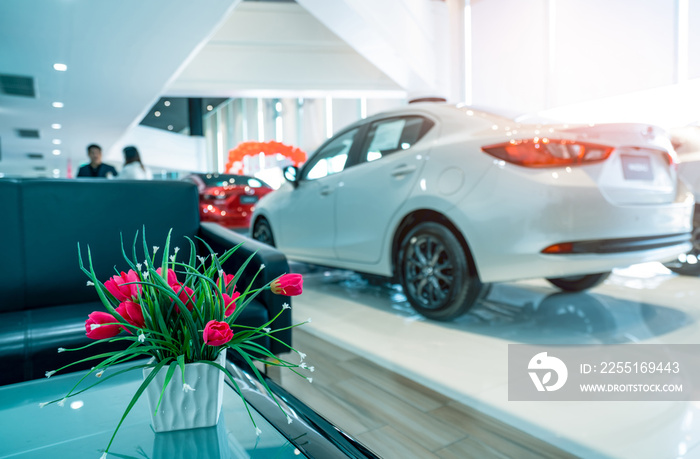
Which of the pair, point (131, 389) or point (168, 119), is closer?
point (131, 389)

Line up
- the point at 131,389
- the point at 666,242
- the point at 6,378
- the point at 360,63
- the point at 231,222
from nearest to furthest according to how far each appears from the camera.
Answer: 1. the point at 131,389
2. the point at 6,378
3. the point at 666,242
4. the point at 231,222
5. the point at 360,63

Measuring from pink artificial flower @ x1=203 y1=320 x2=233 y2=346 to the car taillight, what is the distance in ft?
5.84

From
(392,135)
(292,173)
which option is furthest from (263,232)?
(392,135)

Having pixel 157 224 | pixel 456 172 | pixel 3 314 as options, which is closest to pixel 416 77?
pixel 456 172

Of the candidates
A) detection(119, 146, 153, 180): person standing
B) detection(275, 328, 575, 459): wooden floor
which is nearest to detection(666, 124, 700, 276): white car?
detection(275, 328, 575, 459): wooden floor

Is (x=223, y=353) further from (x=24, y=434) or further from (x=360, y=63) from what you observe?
(x=360, y=63)

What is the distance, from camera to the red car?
554 cm

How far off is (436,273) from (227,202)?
3.67 m

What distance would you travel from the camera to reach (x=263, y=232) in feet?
14.1

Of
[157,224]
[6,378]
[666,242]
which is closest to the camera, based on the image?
[6,378]

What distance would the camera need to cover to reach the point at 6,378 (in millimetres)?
1318

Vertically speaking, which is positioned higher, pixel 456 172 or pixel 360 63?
pixel 360 63

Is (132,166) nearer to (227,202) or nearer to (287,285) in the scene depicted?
(227,202)

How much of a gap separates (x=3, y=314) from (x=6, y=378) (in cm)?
40
